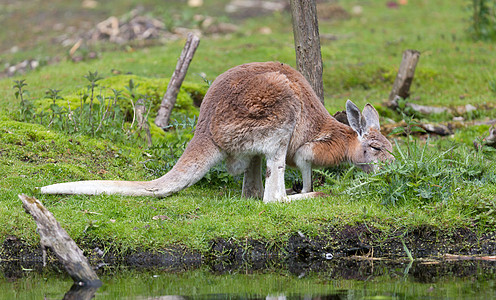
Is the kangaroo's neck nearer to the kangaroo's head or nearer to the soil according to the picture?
the kangaroo's head

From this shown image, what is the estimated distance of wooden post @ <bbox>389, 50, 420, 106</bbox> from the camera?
445 inches

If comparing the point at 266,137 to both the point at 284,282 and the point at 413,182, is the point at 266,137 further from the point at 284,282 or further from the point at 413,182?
the point at 284,282

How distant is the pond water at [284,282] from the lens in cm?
492

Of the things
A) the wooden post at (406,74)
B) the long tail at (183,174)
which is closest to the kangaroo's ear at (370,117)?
the long tail at (183,174)

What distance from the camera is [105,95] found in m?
9.94

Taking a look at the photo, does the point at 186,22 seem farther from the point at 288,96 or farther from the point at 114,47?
the point at 288,96

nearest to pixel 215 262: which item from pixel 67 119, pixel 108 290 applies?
pixel 108 290

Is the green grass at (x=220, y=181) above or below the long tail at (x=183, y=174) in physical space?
below

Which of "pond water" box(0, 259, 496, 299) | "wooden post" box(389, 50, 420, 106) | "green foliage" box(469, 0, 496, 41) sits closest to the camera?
"pond water" box(0, 259, 496, 299)

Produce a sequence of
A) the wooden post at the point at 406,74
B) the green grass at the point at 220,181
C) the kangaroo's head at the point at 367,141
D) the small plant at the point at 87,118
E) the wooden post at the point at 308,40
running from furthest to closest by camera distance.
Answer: the wooden post at the point at 406,74 → the small plant at the point at 87,118 → the wooden post at the point at 308,40 → the kangaroo's head at the point at 367,141 → the green grass at the point at 220,181

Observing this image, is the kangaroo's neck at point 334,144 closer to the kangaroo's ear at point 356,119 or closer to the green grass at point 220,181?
the kangaroo's ear at point 356,119

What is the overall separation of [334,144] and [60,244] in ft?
11.8

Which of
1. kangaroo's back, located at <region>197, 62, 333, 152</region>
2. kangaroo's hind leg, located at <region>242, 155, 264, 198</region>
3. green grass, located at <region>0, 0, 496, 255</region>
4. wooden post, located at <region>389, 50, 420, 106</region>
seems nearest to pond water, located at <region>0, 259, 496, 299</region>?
green grass, located at <region>0, 0, 496, 255</region>

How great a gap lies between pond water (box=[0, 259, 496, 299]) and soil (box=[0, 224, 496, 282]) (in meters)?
0.04
